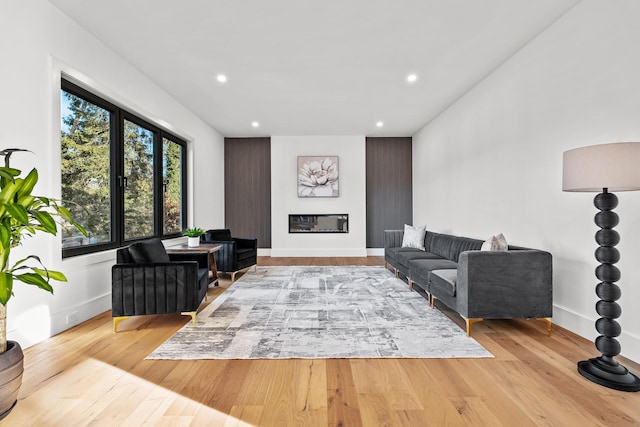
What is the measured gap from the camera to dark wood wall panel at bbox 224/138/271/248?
25.8ft

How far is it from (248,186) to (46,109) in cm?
518

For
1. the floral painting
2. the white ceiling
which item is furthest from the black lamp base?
the floral painting

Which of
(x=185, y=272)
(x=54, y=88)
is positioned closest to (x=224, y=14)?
(x=54, y=88)

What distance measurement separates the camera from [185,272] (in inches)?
116

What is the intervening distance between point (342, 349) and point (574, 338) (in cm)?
205

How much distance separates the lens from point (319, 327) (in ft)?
9.70

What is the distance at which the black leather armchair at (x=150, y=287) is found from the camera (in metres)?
2.88

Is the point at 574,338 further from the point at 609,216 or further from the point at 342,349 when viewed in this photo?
the point at 342,349

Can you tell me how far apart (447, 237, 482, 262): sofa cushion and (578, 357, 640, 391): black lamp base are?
6.03ft

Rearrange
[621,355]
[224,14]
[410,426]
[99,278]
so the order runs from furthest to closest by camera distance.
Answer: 1. [99,278]
2. [224,14]
3. [621,355]
4. [410,426]

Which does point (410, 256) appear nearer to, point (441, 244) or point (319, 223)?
point (441, 244)

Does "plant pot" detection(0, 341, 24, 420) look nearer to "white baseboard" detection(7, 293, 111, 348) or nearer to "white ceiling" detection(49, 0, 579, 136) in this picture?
"white baseboard" detection(7, 293, 111, 348)

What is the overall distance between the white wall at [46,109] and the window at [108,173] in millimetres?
236

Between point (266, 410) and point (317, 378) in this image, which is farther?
point (317, 378)
